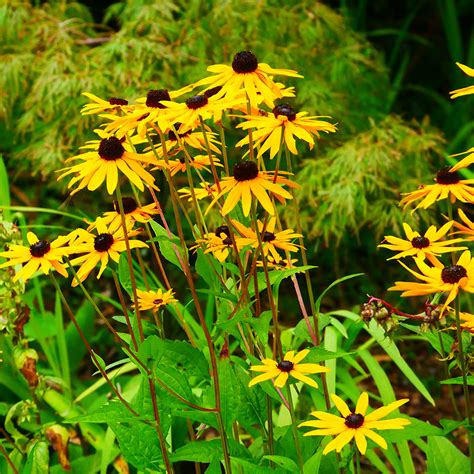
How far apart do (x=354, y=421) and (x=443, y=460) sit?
472mm

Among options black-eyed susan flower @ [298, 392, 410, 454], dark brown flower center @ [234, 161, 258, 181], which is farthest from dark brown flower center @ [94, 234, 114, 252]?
black-eyed susan flower @ [298, 392, 410, 454]

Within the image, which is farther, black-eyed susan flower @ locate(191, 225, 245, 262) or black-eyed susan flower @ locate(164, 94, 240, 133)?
black-eyed susan flower @ locate(191, 225, 245, 262)

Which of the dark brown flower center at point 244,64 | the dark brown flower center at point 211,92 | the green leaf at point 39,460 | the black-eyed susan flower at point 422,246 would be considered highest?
the dark brown flower center at point 244,64

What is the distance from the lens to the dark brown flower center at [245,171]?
114cm

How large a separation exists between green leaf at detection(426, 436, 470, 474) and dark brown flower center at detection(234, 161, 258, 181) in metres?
0.65

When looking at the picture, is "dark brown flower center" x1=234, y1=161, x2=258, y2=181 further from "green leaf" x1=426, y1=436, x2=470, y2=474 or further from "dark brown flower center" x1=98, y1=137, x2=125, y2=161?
"green leaf" x1=426, y1=436, x2=470, y2=474

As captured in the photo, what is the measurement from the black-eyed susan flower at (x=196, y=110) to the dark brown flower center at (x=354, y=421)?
41cm

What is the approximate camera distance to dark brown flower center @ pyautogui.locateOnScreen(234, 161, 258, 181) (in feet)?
3.74

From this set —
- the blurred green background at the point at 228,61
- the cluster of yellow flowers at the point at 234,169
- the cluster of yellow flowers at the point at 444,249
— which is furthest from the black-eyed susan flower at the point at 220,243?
the blurred green background at the point at 228,61

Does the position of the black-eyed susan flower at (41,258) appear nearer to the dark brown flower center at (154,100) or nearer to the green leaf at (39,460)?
the dark brown flower center at (154,100)

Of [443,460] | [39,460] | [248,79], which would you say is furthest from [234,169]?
[39,460]

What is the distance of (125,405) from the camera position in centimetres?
128

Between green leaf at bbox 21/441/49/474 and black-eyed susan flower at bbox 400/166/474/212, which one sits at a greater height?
black-eyed susan flower at bbox 400/166/474/212

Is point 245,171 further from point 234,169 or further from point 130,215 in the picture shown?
point 130,215
